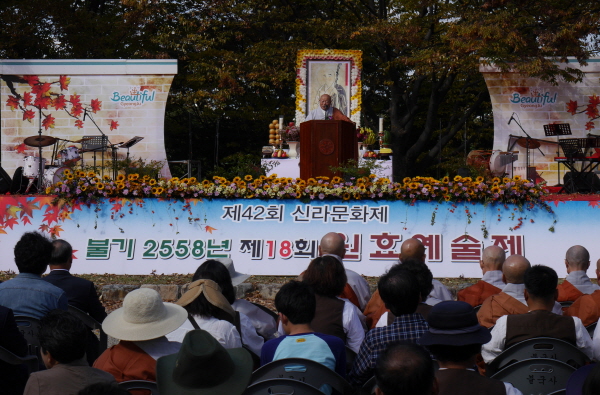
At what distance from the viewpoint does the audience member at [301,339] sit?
3.59m

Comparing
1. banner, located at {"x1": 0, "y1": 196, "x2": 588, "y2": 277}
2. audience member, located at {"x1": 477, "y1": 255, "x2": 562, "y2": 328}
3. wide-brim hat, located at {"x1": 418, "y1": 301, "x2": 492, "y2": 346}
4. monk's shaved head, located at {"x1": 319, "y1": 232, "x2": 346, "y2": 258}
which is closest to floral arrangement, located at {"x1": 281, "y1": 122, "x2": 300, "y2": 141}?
banner, located at {"x1": 0, "y1": 196, "x2": 588, "y2": 277}

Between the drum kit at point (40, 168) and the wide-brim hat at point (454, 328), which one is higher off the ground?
the drum kit at point (40, 168)

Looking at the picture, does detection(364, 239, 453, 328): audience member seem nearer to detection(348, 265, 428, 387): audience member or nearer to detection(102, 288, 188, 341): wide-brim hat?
detection(348, 265, 428, 387): audience member

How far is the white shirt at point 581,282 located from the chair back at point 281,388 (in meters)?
3.21

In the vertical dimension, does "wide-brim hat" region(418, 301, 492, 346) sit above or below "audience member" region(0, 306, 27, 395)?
above

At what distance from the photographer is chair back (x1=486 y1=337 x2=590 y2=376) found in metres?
3.67

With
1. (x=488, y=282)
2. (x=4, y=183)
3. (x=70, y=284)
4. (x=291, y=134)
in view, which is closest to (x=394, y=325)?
(x=488, y=282)

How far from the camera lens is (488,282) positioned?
18.2ft

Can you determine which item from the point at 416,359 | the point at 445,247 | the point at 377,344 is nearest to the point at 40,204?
the point at 445,247

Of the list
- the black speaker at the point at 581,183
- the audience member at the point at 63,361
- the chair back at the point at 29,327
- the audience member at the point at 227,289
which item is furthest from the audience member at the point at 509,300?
the black speaker at the point at 581,183

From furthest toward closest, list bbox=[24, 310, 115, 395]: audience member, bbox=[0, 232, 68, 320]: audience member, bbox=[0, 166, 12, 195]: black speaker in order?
bbox=[0, 166, 12, 195]: black speaker, bbox=[0, 232, 68, 320]: audience member, bbox=[24, 310, 115, 395]: audience member

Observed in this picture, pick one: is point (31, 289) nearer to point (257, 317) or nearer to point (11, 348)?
point (11, 348)

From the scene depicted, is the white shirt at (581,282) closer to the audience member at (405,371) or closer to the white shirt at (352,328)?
the white shirt at (352,328)

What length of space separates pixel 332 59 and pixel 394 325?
45.0ft
